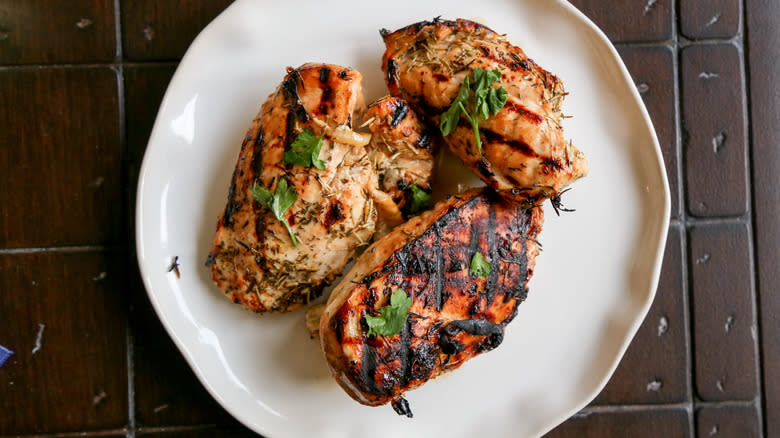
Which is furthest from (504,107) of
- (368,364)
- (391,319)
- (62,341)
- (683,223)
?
(62,341)

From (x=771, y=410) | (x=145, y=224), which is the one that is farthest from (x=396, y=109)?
(x=771, y=410)

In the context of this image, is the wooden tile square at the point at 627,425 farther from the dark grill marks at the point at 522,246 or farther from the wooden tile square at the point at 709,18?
the wooden tile square at the point at 709,18

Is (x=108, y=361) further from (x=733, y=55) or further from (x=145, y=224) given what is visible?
(x=733, y=55)

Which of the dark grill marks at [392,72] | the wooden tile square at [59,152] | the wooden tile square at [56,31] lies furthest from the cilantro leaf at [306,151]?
the wooden tile square at [56,31]

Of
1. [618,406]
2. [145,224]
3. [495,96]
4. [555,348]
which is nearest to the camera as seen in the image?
[495,96]

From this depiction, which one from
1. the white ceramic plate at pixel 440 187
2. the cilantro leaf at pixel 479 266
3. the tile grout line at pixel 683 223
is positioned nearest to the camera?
the cilantro leaf at pixel 479 266

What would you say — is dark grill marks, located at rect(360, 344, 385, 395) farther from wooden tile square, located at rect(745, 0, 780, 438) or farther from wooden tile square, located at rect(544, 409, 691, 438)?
wooden tile square, located at rect(745, 0, 780, 438)

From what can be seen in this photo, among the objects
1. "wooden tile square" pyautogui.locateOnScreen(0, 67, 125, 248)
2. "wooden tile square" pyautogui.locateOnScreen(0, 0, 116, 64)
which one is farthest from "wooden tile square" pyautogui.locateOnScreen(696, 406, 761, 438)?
"wooden tile square" pyautogui.locateOnScreen(0, 0, 116, 64)
